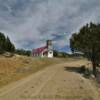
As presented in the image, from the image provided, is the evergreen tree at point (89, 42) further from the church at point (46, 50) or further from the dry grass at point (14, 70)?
the church at point (46, 50)

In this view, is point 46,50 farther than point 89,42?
Yes

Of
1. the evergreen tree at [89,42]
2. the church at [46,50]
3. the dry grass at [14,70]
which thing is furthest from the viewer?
the church at [46,50]

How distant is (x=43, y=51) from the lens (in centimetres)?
10756

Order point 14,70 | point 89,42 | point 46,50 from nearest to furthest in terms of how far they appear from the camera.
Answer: point 14,70 < point 89,42 < point 46,50

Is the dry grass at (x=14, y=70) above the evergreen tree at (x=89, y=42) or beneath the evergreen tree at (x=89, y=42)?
beneath

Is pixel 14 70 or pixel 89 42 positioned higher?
pixel 89 42

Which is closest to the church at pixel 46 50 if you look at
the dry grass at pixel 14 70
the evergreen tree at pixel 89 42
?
the dry grass at pixel 14 70

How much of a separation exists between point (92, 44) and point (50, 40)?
61145 millimetres

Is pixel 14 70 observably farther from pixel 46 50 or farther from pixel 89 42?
pixel 46 50

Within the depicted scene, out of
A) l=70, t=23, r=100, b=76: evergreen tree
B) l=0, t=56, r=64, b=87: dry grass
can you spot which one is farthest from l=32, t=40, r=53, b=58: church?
l=70, t=23, r=100, b=76: evergreen tree

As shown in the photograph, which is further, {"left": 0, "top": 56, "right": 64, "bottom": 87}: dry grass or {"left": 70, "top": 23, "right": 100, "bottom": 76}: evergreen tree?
{"left": 70, "top": 23, "right": 100, "bottom": 76}: evergreen tree

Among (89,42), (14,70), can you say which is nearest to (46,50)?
(89,42)

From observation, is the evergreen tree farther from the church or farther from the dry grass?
the church

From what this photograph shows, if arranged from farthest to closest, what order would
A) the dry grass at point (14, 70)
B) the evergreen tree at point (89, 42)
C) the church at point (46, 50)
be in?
the church at point (46, 50), the evergreen tree at point (89, 42), the dry grass at point (14, 70)
